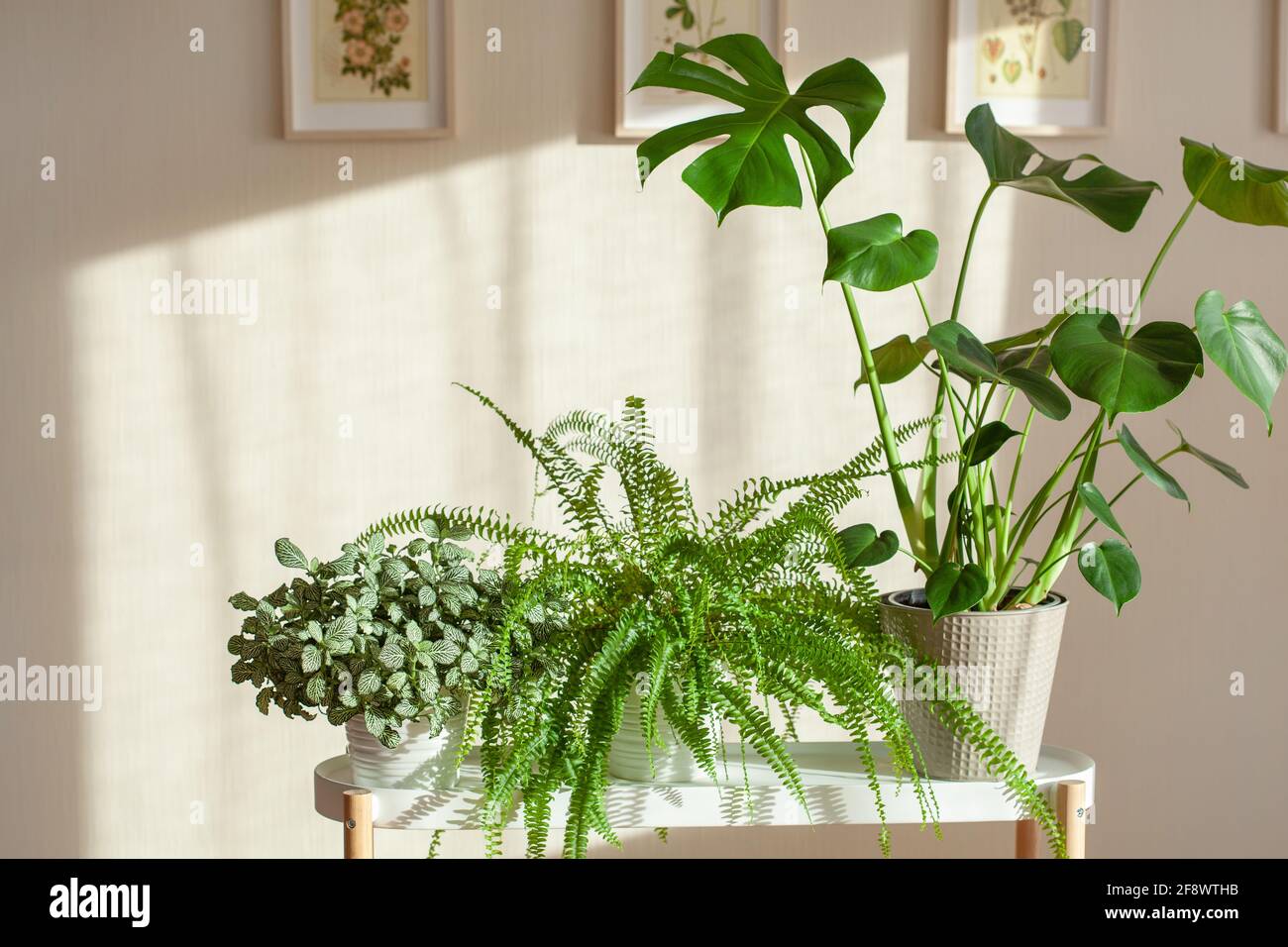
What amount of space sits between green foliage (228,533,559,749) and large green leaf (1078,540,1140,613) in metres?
0.59

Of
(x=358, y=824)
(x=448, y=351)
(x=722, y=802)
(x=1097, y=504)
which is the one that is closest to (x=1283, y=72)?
(x=1097, y=504)

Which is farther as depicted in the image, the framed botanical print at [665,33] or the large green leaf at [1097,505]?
the framed botanical print at [665,33]

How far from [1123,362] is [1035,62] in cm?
116

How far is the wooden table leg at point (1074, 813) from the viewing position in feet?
4.27

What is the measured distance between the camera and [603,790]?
4.08ft

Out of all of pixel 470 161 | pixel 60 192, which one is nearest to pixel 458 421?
pixel 470 161

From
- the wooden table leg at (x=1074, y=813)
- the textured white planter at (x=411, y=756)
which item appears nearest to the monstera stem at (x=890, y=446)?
the wooden table leg at (x=1074, y=813)

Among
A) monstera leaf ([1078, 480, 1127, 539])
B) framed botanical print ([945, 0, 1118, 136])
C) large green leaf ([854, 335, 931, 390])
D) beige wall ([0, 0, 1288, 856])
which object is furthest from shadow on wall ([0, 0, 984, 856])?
monstera leaf ([1078, 480, 1127, 539])

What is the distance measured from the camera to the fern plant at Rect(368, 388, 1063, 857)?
1205 mm

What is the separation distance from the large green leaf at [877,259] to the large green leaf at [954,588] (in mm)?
327

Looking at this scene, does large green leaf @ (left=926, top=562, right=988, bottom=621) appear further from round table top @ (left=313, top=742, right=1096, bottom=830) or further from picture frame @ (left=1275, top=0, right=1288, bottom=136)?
picture frame @ (left=1275, top=0, right=1288, bottom=136)

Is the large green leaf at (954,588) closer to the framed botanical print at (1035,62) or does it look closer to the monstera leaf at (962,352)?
the monstera leaf at (962,352)
